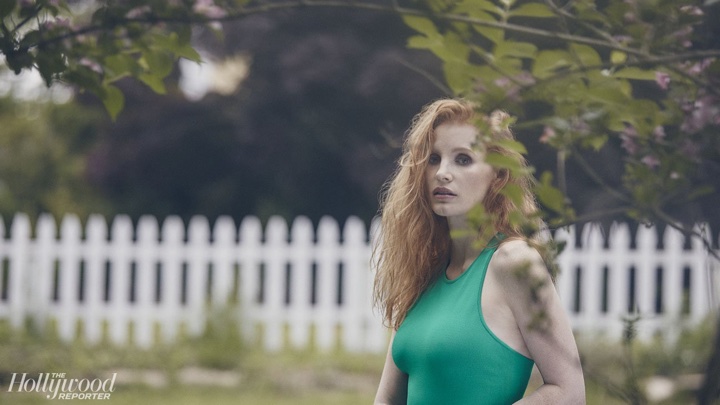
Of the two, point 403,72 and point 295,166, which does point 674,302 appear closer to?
point 403,72

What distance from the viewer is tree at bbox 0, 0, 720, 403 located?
139 cm

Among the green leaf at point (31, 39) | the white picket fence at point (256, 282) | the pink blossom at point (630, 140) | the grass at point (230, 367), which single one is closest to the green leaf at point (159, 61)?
the green leaf at point (31, 39)

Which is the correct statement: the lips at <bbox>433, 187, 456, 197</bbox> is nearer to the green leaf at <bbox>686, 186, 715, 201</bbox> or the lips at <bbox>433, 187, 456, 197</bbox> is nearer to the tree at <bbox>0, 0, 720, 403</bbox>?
the tree at <bbox>0, 0, 720, 403</bbox>

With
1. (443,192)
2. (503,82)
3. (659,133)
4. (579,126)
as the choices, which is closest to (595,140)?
(579,126)

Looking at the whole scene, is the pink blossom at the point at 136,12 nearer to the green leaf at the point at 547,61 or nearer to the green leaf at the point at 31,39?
the green leaf at the point at 31,39

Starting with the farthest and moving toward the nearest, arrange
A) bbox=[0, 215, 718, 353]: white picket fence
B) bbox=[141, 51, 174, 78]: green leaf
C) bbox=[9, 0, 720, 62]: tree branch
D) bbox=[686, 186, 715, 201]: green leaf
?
bbox=[0, 215, 718, 353]: white picket fence < bbox=[141, 51, 174, 78]: green leaf < bbox=[686, 186, 715, 201]: green leaf < bbox=[9, 0, 720, 62]: tree branch

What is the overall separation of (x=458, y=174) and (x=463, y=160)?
40 millimetres

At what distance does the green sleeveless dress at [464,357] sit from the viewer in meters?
1.89

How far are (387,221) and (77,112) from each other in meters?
13.2

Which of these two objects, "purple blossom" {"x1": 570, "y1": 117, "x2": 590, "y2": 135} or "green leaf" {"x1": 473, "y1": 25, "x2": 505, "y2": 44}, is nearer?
"green leaf" {"x1": 473, "y1": 25, "x2": 505, "y2": 44}

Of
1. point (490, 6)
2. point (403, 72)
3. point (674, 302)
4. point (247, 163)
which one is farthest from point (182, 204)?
point (490, 6)

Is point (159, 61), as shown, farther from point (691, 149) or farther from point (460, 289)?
point (691, 149)

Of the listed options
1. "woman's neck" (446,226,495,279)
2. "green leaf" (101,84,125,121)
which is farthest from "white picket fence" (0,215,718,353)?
"green leaf" (101,84,125,121)

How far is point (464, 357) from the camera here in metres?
1.91
